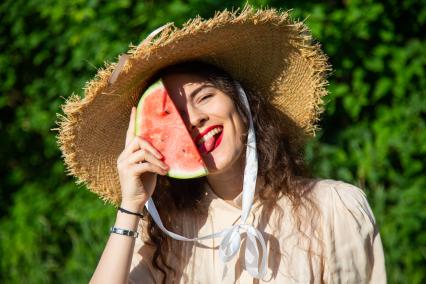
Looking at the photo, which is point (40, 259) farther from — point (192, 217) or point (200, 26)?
point (200, 26)

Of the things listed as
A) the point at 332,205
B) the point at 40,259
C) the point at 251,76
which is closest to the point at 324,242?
the point at 332,205

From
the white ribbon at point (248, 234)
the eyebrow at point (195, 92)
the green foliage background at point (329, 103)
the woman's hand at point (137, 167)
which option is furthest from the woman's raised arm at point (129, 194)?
the green foliage background at point (329, 103)

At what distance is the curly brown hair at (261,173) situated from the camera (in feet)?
9.41

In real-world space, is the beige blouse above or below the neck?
below

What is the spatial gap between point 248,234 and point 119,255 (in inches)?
18.7

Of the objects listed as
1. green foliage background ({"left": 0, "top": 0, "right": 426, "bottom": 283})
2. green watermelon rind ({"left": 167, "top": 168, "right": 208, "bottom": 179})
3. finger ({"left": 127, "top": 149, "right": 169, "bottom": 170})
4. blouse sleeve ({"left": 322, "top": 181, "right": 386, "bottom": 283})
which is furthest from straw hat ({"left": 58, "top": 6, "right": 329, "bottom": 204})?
green foliage background ({"left": 0, "top": 0, "right": 426, "bottom": 283})

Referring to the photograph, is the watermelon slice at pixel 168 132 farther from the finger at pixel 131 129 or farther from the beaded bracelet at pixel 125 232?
the beaded bracelet at pixel 125 232

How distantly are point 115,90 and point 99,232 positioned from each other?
7.76 ft

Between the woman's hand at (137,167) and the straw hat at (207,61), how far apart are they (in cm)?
21

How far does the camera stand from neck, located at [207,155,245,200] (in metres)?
2.95

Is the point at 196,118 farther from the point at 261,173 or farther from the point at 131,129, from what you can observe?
the point at 261,173

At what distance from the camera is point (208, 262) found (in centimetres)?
292

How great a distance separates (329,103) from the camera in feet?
15.9

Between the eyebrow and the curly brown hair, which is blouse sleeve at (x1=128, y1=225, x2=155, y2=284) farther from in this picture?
the eyebrow
